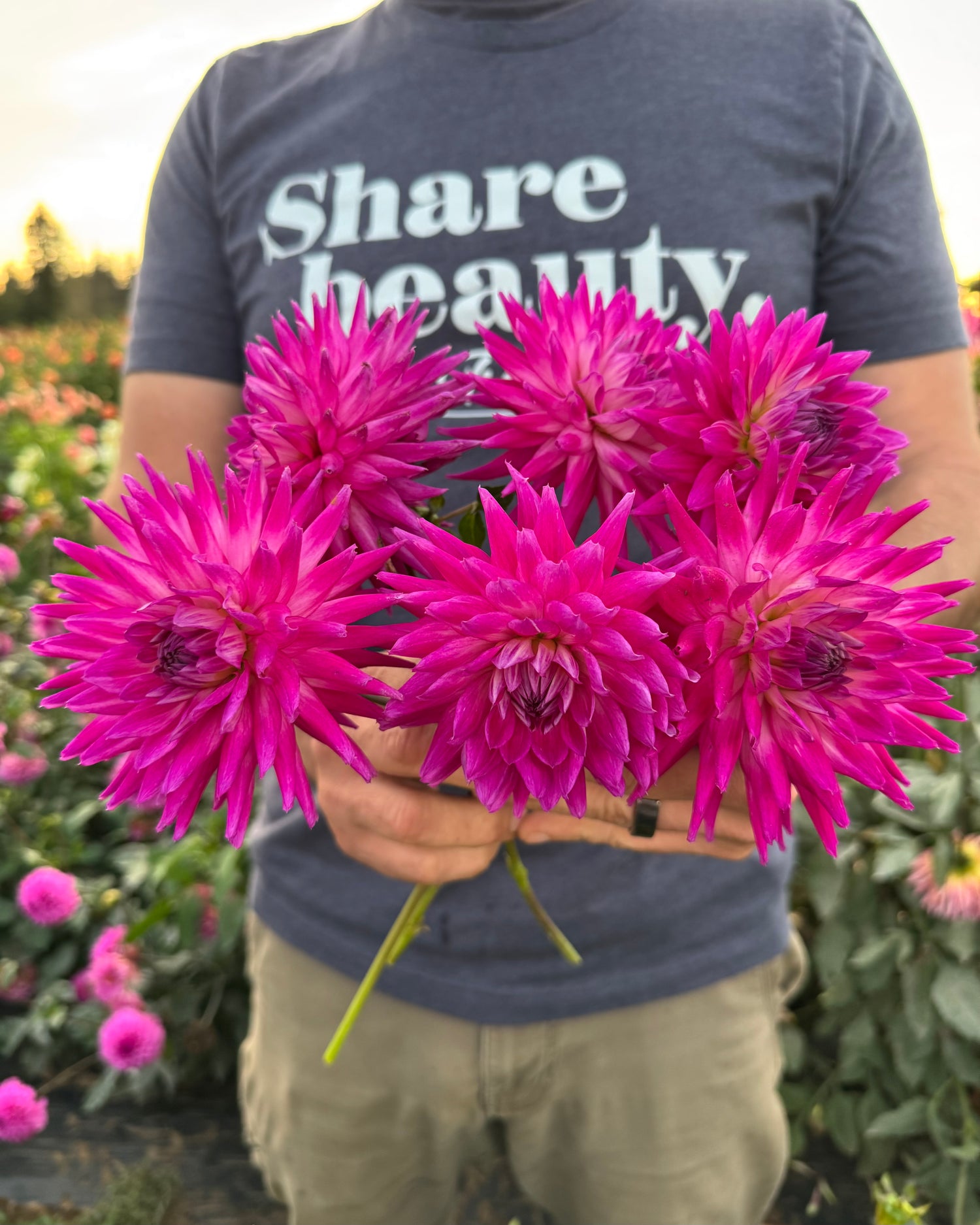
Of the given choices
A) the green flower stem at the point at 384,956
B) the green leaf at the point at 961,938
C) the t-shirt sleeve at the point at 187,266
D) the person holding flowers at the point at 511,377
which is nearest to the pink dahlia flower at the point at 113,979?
the person holding flowers at the point at 511,377

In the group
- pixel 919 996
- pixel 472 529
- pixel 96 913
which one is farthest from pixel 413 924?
pixel 96 913

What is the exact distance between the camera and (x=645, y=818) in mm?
662

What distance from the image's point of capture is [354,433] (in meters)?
0.47

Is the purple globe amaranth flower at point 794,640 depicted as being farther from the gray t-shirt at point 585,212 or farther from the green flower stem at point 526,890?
the gray t-shirt at point 585,212

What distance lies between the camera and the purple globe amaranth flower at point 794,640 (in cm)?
41

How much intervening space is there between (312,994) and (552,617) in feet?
3.07

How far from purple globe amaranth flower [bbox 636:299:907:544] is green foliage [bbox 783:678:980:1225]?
123cm

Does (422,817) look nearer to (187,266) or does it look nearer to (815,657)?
(815,657)

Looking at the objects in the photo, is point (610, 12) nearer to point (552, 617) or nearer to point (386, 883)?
point (552, 617)

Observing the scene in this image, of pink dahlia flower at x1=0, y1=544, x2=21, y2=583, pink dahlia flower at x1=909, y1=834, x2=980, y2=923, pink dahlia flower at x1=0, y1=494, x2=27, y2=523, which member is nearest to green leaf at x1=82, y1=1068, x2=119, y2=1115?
pink dahlia flower at x1=0, y1=544, x2=21, y2=583

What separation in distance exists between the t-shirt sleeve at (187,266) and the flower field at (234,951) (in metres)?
0.97

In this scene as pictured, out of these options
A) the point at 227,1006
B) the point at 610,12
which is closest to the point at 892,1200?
the point at 227,1006

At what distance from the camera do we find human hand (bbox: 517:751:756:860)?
633 millimetres

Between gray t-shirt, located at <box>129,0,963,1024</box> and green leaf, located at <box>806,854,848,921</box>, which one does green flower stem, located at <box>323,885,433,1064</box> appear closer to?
gray t-shirt, located at <box>129,0,963,1024</box>
